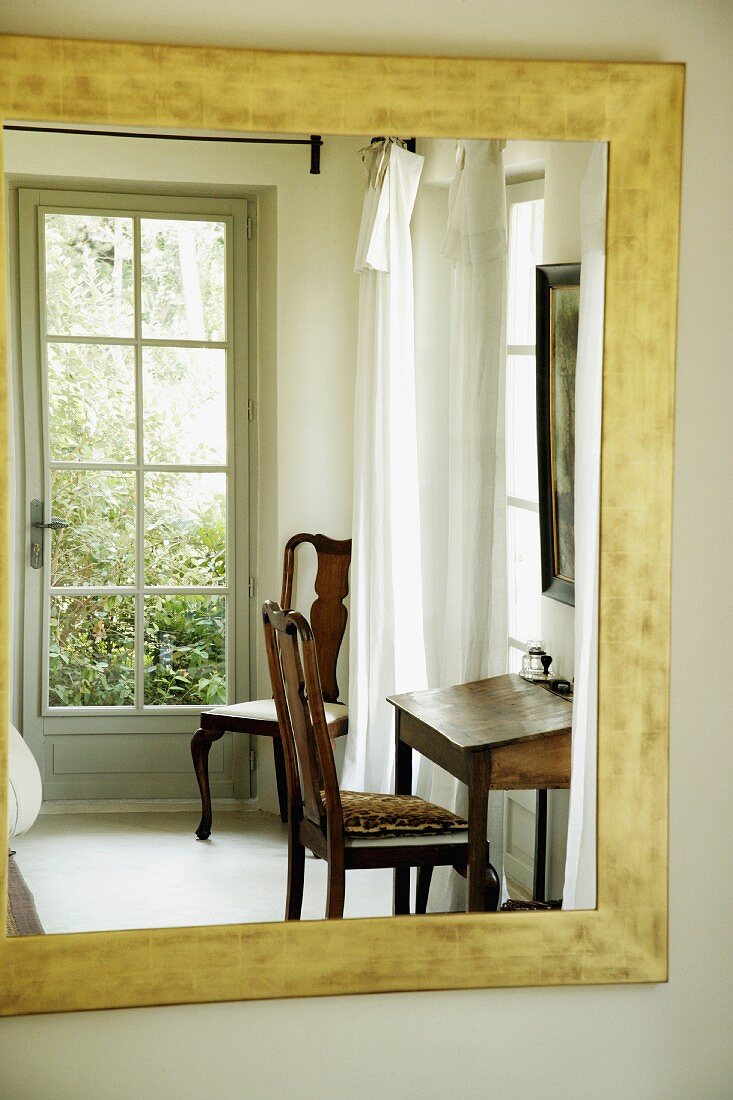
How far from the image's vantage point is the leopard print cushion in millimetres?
1570

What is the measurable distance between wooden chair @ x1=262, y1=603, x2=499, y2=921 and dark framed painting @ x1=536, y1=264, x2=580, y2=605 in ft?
1.21

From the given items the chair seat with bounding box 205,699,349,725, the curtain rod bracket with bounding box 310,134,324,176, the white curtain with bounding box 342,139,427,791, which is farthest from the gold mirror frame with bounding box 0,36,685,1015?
the chair seat with bounding box 205,699,349,725

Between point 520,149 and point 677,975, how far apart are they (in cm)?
124

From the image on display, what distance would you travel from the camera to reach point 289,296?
1530 mm

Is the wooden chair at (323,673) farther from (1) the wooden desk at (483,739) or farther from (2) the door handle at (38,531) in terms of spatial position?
(2) the door handle at (38,531)

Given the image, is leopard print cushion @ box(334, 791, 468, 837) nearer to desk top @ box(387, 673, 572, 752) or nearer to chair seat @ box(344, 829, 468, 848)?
chair seat @ box(344, 829, 468, 848)

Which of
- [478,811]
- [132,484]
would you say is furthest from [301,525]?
[478,811]

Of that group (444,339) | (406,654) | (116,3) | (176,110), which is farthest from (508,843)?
(116,3)

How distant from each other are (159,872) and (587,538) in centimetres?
77

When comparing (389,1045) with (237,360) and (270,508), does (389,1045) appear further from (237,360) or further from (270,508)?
(237,360)

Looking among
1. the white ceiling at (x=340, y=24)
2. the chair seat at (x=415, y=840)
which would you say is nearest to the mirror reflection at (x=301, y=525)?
the chair seat at (x=415, y=840)

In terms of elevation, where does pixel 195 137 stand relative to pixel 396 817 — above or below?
above

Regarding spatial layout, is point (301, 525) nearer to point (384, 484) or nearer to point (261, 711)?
point (384, 484)

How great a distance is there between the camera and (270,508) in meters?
1.55
